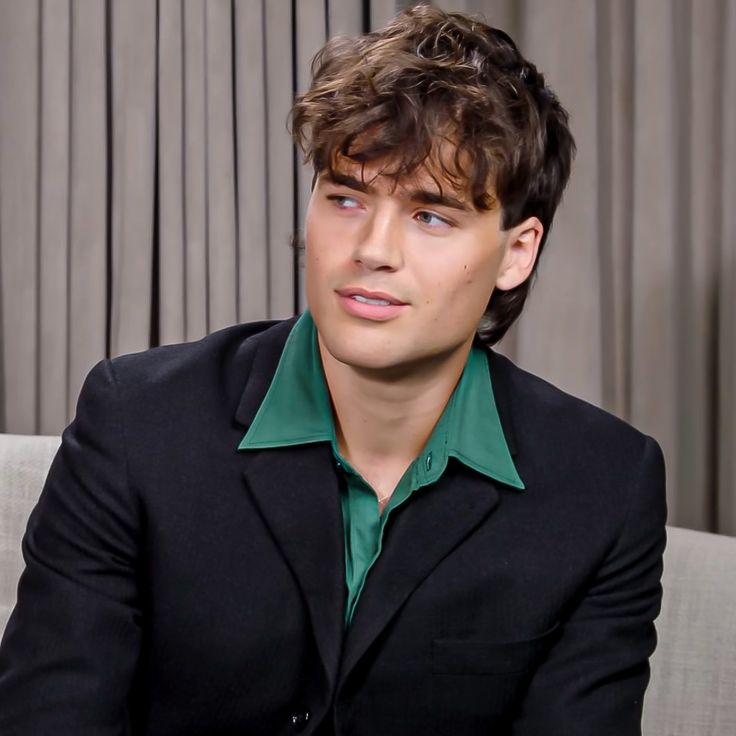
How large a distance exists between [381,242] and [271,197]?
3.56 ft

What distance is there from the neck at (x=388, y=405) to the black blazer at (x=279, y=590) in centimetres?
7

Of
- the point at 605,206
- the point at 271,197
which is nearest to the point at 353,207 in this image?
the point at 605,206

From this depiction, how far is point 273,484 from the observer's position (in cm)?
147

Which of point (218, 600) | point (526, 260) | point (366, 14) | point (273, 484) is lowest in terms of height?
point (218, 600)

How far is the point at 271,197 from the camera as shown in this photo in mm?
2428

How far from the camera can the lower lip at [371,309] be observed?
138cm

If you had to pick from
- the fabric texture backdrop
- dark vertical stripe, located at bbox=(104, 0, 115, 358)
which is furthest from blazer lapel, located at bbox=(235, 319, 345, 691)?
dark vertical stripe, located at bbox=(104, 0, 115, 358)

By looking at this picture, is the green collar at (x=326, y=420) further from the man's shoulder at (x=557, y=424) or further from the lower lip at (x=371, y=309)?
the lower lip at (x=371, y=309)

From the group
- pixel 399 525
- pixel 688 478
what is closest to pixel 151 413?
pixel 399 525

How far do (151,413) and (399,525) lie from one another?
Answer: 1.03 ft

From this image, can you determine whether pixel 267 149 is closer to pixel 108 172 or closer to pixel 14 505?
pixel 108 172

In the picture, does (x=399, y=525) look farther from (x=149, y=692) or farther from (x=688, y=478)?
(x=688, y=478)

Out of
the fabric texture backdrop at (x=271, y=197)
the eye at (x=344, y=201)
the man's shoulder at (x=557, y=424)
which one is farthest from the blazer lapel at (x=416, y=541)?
the fabric texture backdrop at (x=271, y=197)

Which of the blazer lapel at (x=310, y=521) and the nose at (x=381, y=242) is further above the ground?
the nose at (x=381, y=242)
